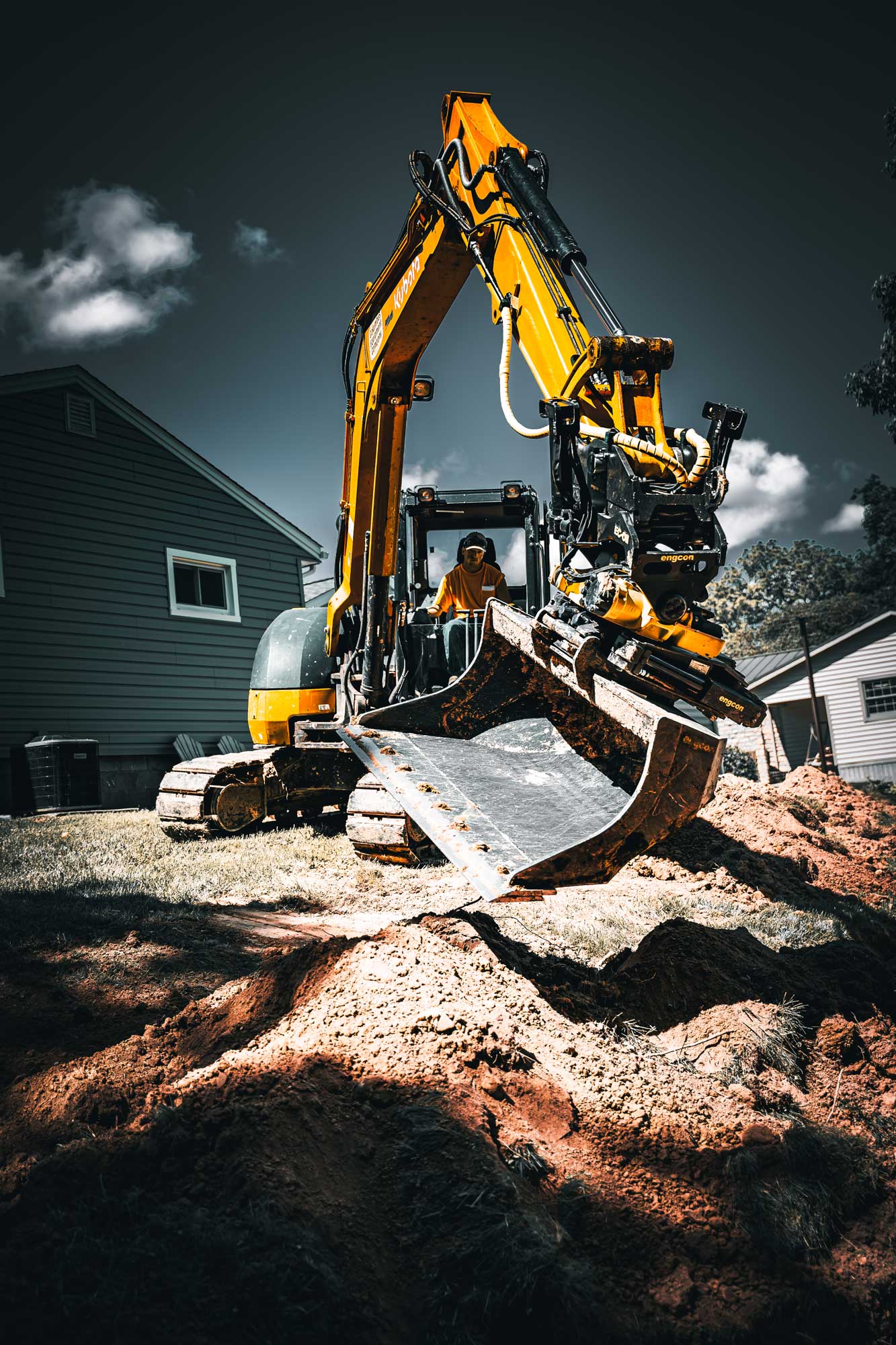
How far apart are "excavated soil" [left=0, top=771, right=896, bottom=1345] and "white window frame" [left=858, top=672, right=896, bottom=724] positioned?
21.9 m

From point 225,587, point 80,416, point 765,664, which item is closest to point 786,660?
point 765,664

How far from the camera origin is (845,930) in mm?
4875

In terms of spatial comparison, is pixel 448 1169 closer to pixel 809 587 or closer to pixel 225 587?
pixel 225 587

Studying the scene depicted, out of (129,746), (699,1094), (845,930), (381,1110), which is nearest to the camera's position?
(381,1110)

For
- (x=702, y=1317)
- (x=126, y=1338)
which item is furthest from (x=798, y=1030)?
(x=126, y=1338)

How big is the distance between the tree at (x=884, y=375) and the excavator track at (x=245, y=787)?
50.7 ft

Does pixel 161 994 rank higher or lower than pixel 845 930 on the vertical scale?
higher

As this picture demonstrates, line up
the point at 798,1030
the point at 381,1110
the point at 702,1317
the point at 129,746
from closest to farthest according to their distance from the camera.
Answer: the point at 702,1317
the point at 381,1110
the point at 798,1030
the point at 129,746

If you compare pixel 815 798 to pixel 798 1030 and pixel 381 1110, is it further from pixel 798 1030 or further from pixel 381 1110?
pixel 381 1110

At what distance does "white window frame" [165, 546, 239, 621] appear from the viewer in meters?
13.1

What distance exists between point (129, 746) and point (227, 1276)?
11292 millimetres

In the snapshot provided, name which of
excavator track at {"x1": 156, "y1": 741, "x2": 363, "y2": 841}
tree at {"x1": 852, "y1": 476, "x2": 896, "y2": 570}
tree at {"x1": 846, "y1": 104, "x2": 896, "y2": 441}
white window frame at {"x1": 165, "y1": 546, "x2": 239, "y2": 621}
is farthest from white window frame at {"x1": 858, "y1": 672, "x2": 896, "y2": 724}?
excavator track at {"x1": 156, "y1": 741, "x2": 363, "y2": 841}

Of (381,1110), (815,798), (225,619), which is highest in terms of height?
(225,619)

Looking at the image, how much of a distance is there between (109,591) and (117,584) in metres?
0.19
